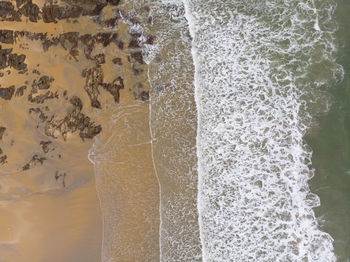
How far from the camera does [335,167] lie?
644cm

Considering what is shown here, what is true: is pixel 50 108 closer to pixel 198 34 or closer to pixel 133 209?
pixel 133 209

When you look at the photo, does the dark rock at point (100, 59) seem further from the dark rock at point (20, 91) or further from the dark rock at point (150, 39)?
the dark rock at point (20, 91)

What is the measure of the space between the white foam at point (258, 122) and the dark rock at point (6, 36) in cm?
428

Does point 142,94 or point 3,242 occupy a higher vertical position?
point 142,94

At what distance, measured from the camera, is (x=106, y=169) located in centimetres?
643

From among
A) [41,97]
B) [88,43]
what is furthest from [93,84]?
[41,97]

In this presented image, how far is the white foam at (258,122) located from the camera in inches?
253

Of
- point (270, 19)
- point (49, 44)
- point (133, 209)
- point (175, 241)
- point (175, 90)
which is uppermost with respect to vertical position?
point (270, 19)

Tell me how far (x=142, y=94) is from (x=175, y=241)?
11.4 feet

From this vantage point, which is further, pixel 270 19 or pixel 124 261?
pixel 270 19

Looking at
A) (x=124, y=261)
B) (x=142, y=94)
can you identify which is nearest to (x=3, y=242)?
(x=124, y=261)

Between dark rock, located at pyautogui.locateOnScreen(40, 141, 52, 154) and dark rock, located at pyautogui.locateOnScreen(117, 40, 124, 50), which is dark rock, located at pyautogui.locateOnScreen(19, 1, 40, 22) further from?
dark rock, located at pyautogui.locateOnScreen(40, 141, 52, 154)

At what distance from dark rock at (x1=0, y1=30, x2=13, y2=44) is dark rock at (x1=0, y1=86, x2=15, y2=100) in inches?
44.0

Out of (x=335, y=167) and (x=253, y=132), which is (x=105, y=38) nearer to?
(x=253, y=132)
